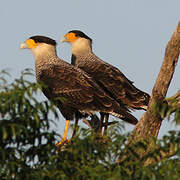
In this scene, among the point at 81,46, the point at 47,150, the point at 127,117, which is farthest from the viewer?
the point at 81,46

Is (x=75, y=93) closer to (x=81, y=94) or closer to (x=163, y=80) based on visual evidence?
(x=81, y=94)

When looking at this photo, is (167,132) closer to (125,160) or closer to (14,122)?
(125,160)

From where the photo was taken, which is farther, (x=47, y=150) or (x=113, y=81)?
(x=113, y=81)

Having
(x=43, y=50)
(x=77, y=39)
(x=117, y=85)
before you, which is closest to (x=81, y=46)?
(x=77, y=39)

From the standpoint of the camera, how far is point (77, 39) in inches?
535

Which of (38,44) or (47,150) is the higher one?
(38,44)

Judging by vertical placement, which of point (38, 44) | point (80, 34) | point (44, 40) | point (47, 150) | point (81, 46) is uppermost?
point (80, 34)

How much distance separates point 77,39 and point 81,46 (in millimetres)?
364

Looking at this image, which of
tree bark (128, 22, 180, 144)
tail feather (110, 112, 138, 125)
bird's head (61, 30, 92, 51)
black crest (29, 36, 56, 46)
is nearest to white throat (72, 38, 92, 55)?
bird's head (61, 30, 92, 51)

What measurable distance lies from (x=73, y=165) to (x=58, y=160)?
0.22 meters

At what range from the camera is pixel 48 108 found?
6.71m

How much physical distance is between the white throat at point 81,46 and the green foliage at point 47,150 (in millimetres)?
6433

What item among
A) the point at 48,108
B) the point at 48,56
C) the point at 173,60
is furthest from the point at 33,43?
the point at 48,108

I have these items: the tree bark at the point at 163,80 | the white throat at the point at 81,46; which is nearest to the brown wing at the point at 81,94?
the tree bark at the point at 163,80
